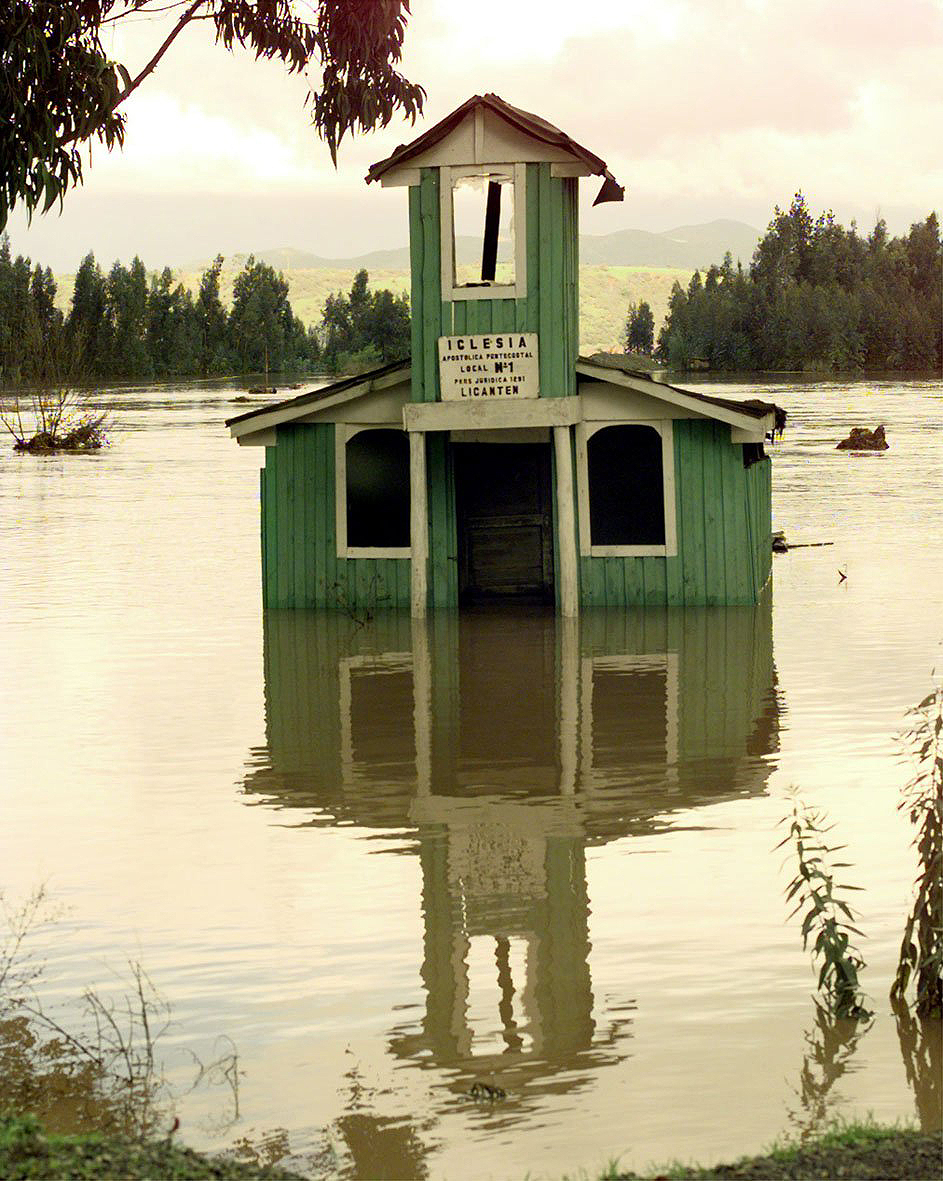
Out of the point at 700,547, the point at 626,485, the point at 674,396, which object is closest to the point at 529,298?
the point at 674,396

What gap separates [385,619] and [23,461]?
143 ft

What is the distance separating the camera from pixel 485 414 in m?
22.3

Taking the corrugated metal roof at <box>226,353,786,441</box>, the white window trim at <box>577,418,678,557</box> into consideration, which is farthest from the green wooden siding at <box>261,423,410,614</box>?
the white window trim at <box>577,418,678,557</box>

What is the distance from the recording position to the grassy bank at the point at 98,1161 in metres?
6.20

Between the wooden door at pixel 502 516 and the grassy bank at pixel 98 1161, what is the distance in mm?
18740

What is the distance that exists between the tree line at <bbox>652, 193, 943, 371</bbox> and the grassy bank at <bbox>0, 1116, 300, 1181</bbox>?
15823 centimetres

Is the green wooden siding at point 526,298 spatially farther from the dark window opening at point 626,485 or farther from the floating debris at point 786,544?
the floating debris at point 786,544

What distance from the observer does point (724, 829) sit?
495 inches

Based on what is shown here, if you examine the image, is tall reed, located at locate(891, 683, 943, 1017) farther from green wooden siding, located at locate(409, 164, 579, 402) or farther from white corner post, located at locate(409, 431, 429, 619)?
white corner post, located at locate(409, 431, 429, 619)

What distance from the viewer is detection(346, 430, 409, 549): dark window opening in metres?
25.2

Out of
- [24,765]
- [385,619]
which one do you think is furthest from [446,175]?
[24,765]

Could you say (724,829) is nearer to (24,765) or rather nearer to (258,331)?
(24,765)

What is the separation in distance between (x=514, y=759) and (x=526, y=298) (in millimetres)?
8389

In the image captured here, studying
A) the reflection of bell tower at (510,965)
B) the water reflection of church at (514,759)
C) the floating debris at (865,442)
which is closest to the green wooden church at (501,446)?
the water reflection of church at (514,759)
